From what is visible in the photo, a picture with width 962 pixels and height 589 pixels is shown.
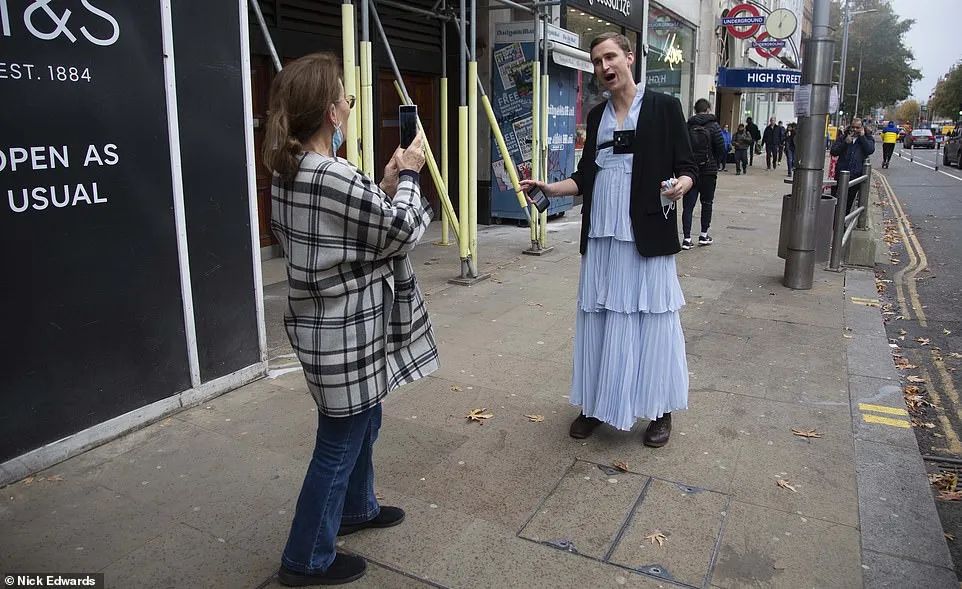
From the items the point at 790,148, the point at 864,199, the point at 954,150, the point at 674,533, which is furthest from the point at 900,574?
the point at 954,150

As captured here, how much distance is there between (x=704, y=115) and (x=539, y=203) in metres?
6.59

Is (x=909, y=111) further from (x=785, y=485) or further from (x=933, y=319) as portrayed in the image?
(x=785, y=485)

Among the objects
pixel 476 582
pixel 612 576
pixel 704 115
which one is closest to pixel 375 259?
pixel 476 582

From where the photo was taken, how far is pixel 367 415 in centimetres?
261

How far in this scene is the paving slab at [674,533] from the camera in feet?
9.32

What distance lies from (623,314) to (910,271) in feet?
25.0

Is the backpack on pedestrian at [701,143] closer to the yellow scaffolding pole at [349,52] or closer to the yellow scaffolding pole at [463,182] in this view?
the yellow scaffolding pole at [463,182]

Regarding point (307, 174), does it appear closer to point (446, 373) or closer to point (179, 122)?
point (179, 122)

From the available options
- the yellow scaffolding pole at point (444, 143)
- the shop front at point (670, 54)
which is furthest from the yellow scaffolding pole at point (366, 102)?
the shop front at point (670, 54)

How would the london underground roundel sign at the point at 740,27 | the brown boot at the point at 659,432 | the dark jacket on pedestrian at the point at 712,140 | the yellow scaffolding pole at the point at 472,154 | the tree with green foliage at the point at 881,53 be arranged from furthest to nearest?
1. the tree with green foliage at the point at 881,53
2. the london underground roundel sign at the point at 740,27
3. the dark jacket on pedestrian at the point at 712,140
4. the yellow scaffolding pole at the point at 472,154
5. the brown boot at the point at 659,432

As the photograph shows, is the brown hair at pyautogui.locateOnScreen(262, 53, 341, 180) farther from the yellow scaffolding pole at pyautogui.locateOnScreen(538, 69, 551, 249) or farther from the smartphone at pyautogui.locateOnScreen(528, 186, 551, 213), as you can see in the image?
the yellow scaffolding pole at pyautogui.locateOnScreen(538, 69, 551, 249)

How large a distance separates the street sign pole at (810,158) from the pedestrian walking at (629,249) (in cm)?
417

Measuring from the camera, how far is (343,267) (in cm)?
240

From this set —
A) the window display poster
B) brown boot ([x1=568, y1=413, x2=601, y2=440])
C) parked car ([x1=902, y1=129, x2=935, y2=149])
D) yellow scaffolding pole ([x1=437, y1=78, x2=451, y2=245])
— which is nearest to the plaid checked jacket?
brown boot ([x1=568, y1=413, x2=601, y2=440])
